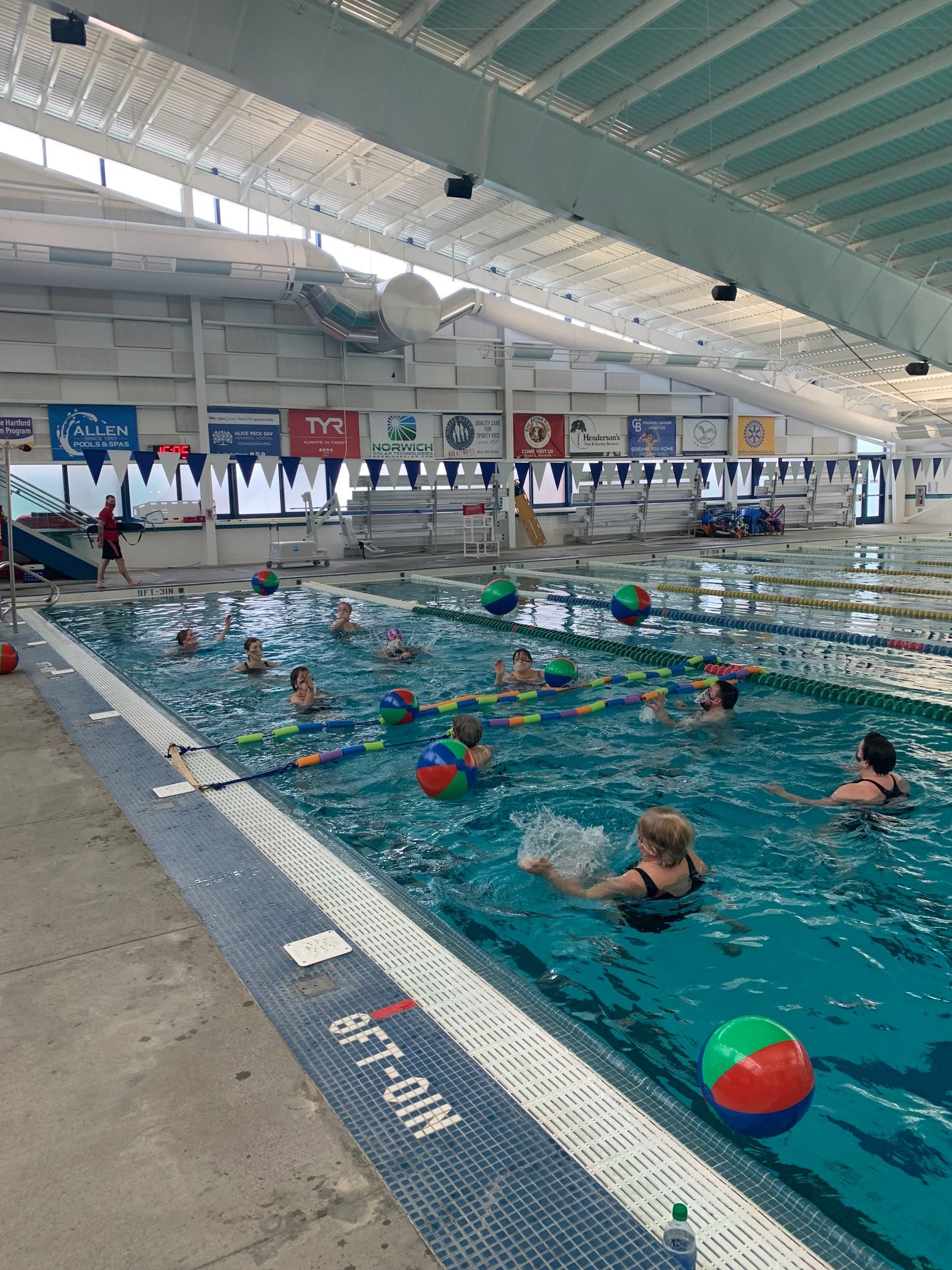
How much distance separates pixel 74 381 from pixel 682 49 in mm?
12002

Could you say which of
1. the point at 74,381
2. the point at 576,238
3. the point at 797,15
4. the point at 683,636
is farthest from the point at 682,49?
the point at 74,381

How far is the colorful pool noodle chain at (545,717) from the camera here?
5.08m

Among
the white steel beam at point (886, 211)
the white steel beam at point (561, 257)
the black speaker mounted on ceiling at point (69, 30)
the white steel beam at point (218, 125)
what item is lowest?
the white steel beam at point (886, 211)

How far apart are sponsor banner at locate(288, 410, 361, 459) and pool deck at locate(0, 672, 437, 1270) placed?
624 inches

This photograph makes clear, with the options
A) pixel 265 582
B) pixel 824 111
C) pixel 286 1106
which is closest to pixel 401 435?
pixel 265 582

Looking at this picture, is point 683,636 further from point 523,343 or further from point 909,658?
point 523,343

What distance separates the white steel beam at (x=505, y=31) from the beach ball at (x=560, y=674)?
550cm

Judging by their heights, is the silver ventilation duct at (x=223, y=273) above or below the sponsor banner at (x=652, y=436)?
above

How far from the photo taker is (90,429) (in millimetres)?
16156

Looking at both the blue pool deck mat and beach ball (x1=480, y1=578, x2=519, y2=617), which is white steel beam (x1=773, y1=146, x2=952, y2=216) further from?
the blue pool deck mat

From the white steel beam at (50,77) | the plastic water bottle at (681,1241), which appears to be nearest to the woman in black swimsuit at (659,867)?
the plastic water bottle at (681,1241)

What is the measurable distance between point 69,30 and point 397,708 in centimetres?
626

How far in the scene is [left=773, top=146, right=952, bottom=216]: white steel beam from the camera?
31.5 ft

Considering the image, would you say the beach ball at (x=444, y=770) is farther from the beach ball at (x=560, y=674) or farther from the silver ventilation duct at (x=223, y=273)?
the silver ventilation duct at (x=223, y=273)
